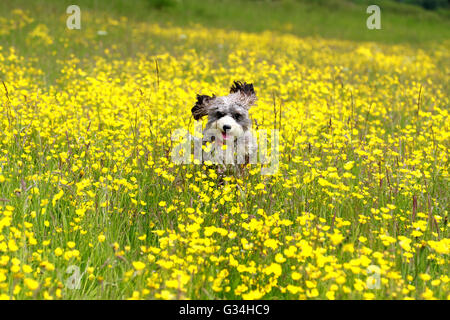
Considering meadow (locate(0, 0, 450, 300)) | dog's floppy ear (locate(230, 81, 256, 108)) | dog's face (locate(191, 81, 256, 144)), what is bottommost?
meadow (locate(0, 0, 450, 300))

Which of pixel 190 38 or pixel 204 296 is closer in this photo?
pixel 204 296

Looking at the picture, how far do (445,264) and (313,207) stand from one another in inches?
48.7

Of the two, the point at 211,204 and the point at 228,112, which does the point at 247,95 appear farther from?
the point at 211,204

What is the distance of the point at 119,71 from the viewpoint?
378 inches

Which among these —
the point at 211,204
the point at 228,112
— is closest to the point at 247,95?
the point at 228,112

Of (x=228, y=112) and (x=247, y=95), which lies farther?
(x=247, y=95)

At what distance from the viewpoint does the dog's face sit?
5152 millimetres

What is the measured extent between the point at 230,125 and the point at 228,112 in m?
0.41

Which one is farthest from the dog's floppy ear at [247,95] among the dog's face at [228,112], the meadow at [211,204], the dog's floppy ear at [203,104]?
the dog's floppy ear at [203,104]

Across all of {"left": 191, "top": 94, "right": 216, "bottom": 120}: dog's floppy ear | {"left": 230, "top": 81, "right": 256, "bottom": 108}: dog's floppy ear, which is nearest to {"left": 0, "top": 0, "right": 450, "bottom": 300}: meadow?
{"left": 230, "top": 81, "right": 256, "bottom": 108}: dog's floppy ear

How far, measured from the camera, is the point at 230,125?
16.6 feet

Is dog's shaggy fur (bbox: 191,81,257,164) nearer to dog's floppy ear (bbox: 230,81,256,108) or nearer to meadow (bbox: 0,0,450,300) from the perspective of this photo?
dog's floppy ear (bbox: 230,81,256,108)

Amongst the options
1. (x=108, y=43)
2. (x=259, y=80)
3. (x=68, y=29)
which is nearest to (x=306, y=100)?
(x=259, y=80)
